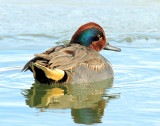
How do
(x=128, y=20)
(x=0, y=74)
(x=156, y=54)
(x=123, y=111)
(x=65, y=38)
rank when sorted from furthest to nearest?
(x=128, y=20)
(x=65, y=38)
(x=156, y=54)
(x=0, y=74)
(x=123, y=111)

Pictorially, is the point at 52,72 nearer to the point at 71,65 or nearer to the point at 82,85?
the point at 71,65

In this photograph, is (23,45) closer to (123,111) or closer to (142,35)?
(142,35)

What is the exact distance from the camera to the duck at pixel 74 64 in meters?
7.48

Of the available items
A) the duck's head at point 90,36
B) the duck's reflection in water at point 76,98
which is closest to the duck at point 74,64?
the duck's head at point 90,36

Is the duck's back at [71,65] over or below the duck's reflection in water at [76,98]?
over

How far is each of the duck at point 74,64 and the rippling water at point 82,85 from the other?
0.18 meters

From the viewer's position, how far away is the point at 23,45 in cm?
1112

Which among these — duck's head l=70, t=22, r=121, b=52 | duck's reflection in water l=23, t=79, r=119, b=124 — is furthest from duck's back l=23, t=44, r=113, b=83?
duck's head l=70, t=22, r=121, b=52

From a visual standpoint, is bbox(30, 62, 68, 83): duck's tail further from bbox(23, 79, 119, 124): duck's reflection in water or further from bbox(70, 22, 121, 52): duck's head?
bbox(70, 22, 121, 52): duck's head

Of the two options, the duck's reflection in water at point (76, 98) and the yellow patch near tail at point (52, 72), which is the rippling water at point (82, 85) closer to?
the duck's reflection in water at point (76, 98)

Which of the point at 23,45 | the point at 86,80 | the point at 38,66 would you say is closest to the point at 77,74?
the point at 86,80

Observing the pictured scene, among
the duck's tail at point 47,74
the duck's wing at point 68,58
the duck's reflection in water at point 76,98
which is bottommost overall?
the duck's reflection in water at point 76,98

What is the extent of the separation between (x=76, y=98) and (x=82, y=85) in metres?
0.97

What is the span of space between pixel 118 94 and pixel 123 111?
1.10m
